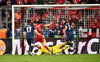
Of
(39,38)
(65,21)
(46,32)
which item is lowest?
(39,38)

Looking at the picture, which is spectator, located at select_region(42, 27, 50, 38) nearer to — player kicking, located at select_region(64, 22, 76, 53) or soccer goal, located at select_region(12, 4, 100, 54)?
soccer goal, located at select_region(12, 4, 100, 54)

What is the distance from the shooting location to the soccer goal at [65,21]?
388 inches

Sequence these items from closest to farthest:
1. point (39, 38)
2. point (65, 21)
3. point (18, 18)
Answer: point (39, 38) → point (65, 21) → point (18, 18)

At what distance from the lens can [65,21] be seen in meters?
9.92

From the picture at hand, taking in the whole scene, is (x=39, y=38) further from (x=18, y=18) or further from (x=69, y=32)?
(x=18, y=18)

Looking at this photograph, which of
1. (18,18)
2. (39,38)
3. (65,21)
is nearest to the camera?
(39,38)

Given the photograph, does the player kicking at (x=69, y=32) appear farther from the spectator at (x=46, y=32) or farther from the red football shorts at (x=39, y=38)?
the red football shorts at (x=39, y=38)

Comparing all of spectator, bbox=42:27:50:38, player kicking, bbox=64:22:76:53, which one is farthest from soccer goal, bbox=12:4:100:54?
player kicking, bbox=64:22:76:53

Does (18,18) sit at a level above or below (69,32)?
above

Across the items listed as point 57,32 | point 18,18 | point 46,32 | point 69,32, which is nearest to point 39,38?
point 46,32

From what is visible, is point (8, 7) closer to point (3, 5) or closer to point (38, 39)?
point (3, 5)

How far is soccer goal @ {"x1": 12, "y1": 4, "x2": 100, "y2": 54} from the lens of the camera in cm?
985

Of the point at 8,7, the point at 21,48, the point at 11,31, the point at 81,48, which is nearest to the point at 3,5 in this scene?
the point at 8,7

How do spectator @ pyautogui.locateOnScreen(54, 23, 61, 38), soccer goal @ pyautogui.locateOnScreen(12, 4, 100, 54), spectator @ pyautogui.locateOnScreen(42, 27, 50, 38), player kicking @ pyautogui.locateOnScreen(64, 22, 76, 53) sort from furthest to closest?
1. spectator @ pyautogui.locateOnScreen(42, 27, 50, 38)
2. spectator @ pyautogui.locateOnScreen(54, 23, 61, 38)
3. soccer goal @ pyautogui.locateOnScreen(12, 4, 100, 54)
4. player kicking @ pyautogui.locateOnScreen(64, 22, 76, 53)
